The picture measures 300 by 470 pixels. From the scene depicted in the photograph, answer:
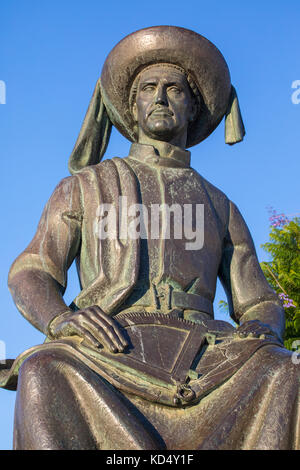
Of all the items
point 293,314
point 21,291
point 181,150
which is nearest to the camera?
point 21,291

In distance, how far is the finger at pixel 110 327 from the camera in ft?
17.1

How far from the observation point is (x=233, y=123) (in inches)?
286

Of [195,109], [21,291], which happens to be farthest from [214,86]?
[21,291]

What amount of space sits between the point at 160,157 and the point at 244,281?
3.75 feet

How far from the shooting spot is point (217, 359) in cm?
534

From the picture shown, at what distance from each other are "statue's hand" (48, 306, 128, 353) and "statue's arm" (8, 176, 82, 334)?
24 cm

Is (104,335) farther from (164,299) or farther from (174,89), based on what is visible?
(174,89)

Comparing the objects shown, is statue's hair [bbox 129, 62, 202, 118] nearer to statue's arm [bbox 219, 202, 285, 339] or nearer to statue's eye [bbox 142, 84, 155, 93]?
statue's eye [bbox 142, 84, 155, 93]

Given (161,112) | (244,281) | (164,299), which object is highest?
(161,112)

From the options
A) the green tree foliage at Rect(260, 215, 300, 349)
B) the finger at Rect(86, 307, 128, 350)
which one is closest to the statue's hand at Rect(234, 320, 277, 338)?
the finger at Rect(86, 307, 128, 350)

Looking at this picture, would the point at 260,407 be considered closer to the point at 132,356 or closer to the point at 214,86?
the point at 132,356

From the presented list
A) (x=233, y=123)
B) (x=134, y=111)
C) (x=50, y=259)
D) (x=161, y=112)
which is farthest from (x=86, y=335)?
(x=233, y=123)

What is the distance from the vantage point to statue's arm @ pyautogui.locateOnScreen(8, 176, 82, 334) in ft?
19.1

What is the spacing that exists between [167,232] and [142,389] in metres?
1.46
